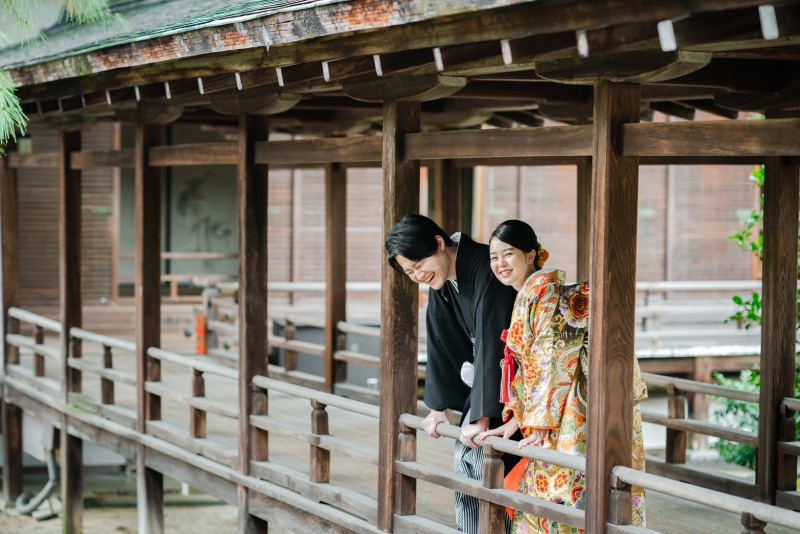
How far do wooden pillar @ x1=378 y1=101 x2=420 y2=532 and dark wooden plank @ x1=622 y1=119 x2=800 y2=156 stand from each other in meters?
1.54

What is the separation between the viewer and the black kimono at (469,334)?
5.02 meters

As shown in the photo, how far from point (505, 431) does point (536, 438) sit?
226 mm

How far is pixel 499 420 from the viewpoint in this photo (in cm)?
524

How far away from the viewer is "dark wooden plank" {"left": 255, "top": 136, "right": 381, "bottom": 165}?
6.13 metres

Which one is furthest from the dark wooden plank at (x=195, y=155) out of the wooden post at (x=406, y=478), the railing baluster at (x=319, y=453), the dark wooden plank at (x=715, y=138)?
the dark wooden plank at (x=715, y=138)

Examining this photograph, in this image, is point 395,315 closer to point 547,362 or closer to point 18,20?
point 547,362

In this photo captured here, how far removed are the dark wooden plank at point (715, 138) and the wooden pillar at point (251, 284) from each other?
3.24 m

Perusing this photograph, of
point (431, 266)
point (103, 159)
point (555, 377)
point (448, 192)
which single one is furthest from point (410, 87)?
point (103, 159)

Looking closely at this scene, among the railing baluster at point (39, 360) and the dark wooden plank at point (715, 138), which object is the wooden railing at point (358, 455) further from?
the dark wooden plank at point (715, 138)

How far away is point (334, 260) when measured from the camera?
10.3 metres

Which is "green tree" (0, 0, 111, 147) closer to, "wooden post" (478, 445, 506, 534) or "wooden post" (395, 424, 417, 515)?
"wooden post" (395, 424, 417, 515)

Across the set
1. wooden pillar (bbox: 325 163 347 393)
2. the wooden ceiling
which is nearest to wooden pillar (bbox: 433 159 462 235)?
the wooden ceiling

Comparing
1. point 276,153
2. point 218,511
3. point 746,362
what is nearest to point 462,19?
point 276,153

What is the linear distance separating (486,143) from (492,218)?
1176 centimetres
